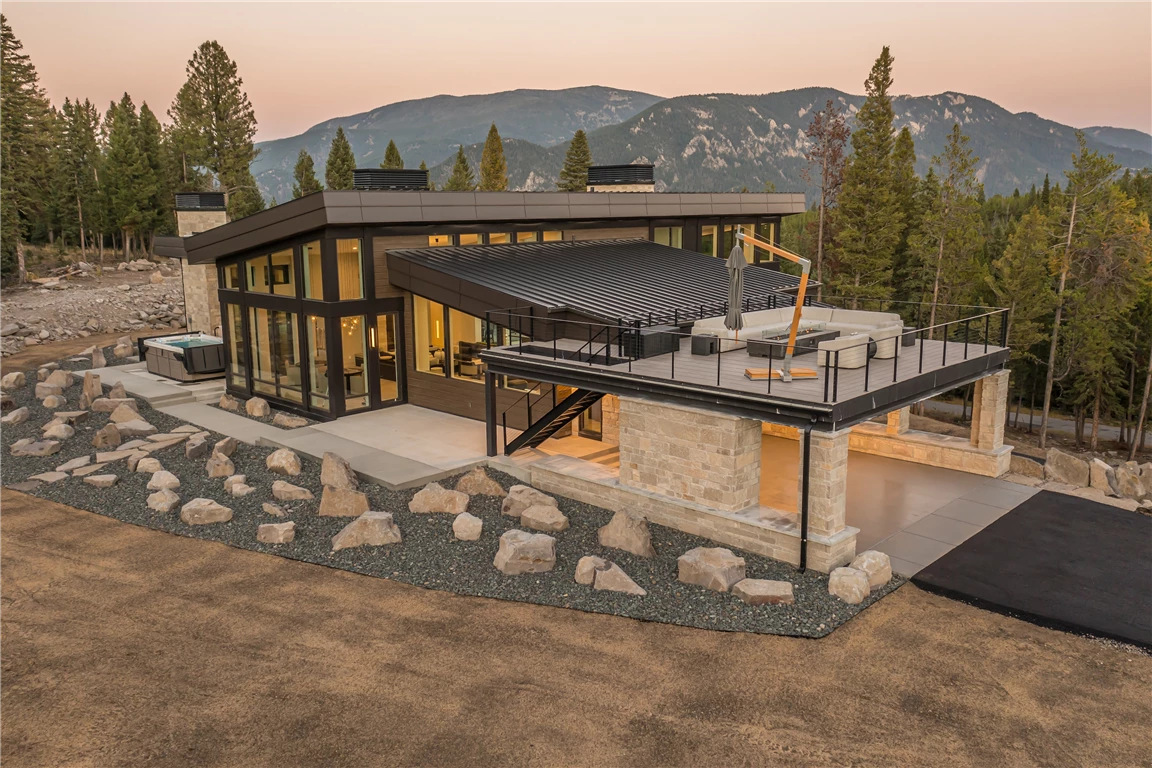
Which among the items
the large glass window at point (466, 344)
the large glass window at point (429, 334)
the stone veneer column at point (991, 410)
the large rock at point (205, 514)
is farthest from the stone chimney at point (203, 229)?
the stone veneer column at point (991, 410)

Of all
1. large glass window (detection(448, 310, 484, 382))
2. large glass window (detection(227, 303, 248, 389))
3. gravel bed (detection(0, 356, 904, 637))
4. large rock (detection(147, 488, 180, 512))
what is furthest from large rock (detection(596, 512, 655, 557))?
large glass window (detection(227, 303, 248, 389))

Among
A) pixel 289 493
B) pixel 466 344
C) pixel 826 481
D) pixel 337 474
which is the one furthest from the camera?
pixel 466 344

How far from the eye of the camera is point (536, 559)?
40.6 ft

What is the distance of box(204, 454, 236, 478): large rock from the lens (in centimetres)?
1705

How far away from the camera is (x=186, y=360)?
25.1 meters

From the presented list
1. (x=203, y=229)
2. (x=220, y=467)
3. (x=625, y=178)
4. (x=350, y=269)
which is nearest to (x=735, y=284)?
(x=350, y=269)

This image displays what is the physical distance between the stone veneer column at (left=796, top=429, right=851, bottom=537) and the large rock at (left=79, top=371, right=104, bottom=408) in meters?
20.9

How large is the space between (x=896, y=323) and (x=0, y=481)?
66.5 ft

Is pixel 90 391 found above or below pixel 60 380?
above

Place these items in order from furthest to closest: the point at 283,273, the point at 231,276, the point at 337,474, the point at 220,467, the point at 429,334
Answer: the point at 231,276 → the point at 283,273 → the point at 429,334 → the point at 220,467 → the point at 337,474

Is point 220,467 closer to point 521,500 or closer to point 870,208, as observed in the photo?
point 521,500

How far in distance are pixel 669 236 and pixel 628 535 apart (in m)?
17.7

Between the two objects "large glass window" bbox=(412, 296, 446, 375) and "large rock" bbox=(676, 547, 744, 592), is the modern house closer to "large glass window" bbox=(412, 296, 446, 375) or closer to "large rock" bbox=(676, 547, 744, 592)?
"large glass window" bbox=(412, 296, 446, 375)

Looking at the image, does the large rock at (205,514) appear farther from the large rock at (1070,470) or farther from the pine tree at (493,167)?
the pine tree at (493,167)
